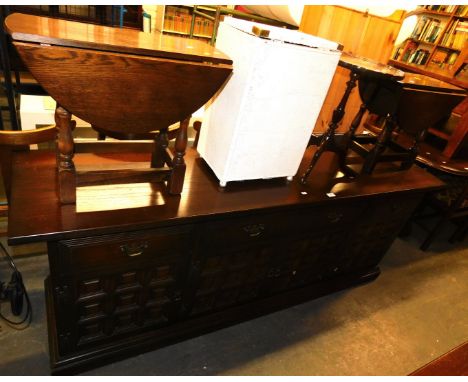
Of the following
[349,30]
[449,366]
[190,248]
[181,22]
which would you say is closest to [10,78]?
[190,248]

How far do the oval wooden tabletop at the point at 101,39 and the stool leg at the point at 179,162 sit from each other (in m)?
0.22

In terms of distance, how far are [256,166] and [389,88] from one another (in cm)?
75

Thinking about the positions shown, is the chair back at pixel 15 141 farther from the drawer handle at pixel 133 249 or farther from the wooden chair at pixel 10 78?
the drawer handle at pixel 133 249

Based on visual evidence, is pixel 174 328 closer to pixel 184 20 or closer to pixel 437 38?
pixel 184 20

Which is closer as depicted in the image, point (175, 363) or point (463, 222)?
point (175, 363)

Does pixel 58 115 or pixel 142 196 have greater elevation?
pixel 58 115

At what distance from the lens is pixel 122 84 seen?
861mm

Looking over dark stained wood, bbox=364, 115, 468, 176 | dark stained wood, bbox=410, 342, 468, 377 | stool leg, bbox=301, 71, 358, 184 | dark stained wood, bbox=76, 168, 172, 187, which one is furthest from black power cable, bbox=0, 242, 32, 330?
dark stained wood, bbox=364, 115, 468, 176

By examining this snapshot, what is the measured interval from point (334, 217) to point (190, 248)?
0.75m

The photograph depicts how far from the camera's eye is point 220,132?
125cm

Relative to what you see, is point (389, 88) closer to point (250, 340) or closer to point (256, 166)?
point (256, 166)

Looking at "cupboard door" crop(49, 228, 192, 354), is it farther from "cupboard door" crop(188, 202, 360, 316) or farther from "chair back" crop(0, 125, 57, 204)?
"chair back" crop(0, 125, 57, 204)

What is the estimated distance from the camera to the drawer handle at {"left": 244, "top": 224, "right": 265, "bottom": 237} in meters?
1.31
